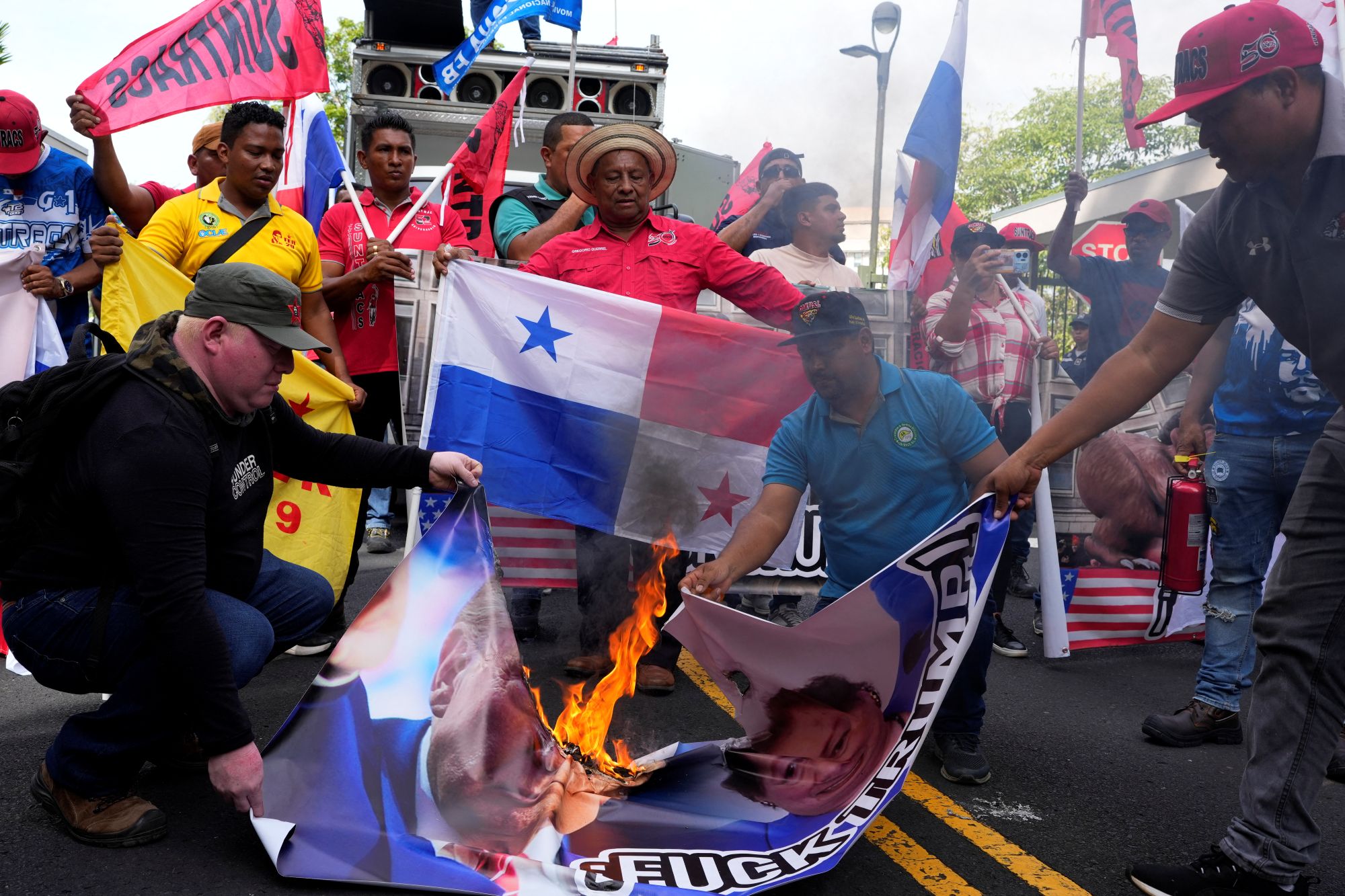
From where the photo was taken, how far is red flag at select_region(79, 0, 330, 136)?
4555mm

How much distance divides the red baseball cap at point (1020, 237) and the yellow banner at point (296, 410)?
3729 mm

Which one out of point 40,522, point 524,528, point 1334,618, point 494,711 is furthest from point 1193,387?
point 40,522

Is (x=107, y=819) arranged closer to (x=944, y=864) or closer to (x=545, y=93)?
(x=944, y=864)

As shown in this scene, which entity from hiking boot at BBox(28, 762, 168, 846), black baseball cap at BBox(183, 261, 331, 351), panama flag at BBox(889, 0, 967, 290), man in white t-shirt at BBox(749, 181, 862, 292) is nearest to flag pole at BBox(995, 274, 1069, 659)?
panama flag at BBox(889, 0, 967, 290)

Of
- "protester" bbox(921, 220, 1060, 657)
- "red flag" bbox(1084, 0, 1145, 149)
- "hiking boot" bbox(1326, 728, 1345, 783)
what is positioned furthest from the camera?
"red flag" bbox(1084, 0, 1145, 149)

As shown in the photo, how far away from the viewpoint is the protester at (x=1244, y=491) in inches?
158

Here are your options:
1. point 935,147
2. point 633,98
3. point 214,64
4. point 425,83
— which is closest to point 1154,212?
point 935,147

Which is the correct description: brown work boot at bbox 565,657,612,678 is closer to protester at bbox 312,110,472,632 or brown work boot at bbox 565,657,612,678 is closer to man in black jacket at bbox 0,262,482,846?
protester at bbox 312,110,472,632

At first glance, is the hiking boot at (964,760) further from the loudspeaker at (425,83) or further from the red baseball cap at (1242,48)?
the loudspeaker at (425,83)

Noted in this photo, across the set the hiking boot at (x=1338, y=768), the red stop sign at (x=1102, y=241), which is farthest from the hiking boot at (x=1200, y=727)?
the red stop sign at (x=1102, y=241)

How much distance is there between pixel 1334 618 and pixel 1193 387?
229 centimetres

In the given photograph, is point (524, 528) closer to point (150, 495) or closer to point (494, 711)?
point (494, 711)

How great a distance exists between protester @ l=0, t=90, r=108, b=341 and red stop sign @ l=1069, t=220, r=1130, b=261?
28.4ft

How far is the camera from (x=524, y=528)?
16.5 feet
